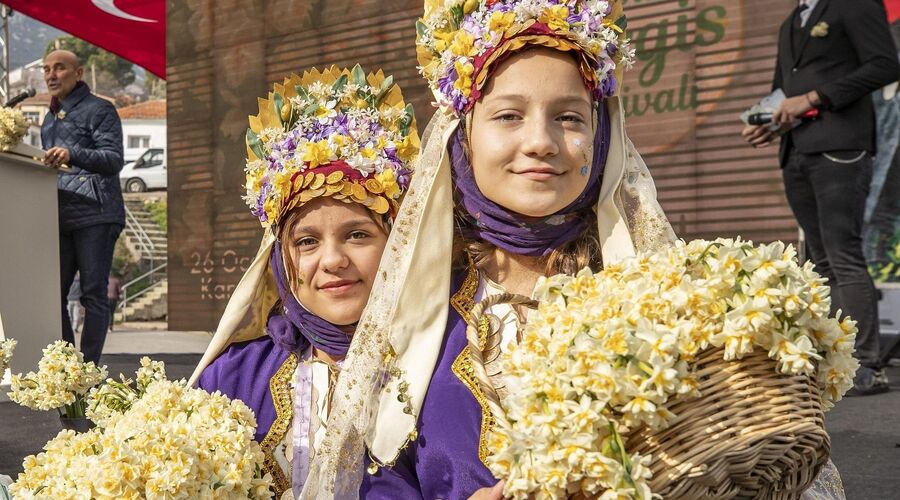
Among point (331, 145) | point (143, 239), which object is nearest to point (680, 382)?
point (331, 145)

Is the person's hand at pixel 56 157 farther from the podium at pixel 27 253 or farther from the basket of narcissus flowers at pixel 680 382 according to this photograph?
the basket of narcissus flowers at pixel 680 382

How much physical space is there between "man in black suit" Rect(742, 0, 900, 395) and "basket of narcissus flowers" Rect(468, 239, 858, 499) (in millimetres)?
3538

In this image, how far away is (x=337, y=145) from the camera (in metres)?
2.93

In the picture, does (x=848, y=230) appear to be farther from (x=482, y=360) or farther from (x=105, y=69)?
(x=105, y=69)

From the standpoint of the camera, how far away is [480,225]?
2346 mm

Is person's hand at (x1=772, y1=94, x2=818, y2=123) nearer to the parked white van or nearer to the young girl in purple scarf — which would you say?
the young girl in purple scarf

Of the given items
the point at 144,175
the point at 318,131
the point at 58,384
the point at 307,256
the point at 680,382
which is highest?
the point at 144,175

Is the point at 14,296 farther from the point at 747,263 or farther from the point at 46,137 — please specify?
the point at 747,263

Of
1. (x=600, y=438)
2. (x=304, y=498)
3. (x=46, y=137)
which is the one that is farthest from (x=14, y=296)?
(x=600, y=438)

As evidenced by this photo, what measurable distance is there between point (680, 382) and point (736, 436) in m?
0.12

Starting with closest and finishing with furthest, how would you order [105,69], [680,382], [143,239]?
[680,382] → [143,239] → [105,69]

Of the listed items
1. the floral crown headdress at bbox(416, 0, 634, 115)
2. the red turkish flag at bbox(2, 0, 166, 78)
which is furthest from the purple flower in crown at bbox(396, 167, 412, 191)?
the red turkish flag at bbox(2, 0, 166, 78)

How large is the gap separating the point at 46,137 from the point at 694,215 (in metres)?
4.41

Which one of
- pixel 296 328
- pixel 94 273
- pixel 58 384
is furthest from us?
pixel 94 273
